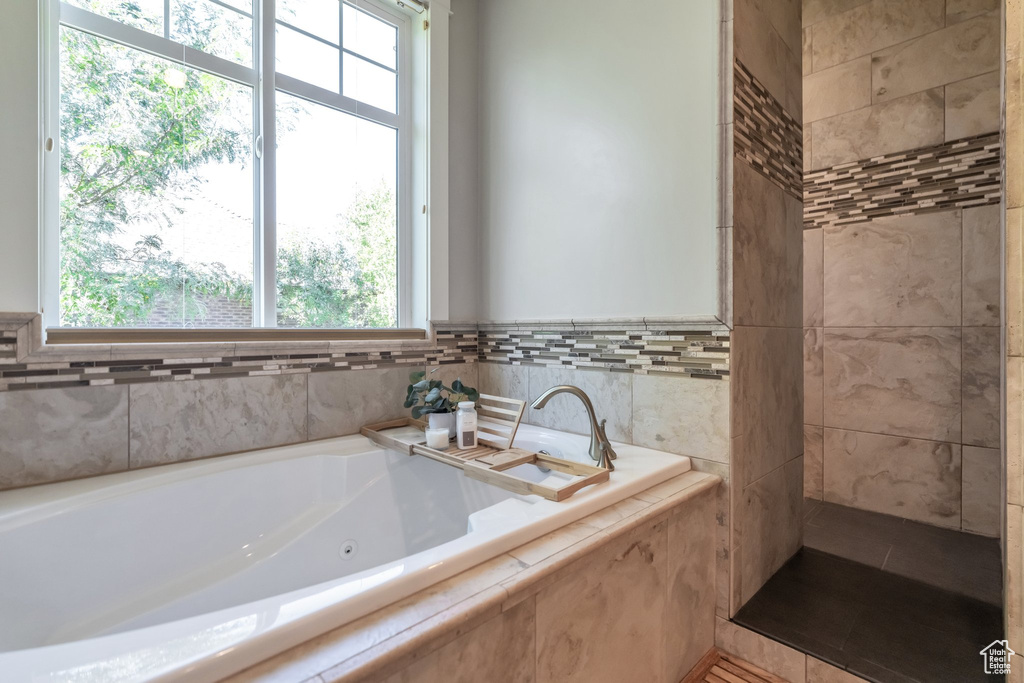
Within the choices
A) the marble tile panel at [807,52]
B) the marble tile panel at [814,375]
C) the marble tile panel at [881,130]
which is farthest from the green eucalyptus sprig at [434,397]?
the marble tile panel at [807,52]

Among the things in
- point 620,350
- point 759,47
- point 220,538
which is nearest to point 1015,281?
point 620,350

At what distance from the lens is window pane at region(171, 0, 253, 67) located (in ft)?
5.17

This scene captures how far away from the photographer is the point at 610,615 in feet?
3.40

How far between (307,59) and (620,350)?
1695 mm

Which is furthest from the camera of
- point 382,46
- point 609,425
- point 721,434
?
point 382,46

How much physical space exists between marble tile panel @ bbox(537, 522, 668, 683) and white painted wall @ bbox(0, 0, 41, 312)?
1.54m

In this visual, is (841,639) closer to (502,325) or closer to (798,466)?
(798,466)

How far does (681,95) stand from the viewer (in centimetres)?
153

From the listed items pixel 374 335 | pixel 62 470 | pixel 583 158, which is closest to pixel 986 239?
pixel 583 158

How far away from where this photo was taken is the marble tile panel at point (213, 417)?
1.42 m

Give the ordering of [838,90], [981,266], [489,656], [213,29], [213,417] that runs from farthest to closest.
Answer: [838,90]
[981,266]
[213,29]
[213,417]
[489,656]

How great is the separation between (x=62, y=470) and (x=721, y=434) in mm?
1891

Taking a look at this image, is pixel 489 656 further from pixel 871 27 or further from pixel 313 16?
pixel 871 27

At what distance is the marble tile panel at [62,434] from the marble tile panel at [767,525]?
6.18ft
